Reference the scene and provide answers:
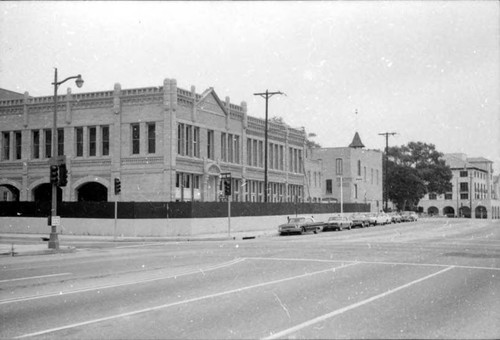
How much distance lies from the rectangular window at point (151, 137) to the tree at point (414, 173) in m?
68.4

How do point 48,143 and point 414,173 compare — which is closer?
point 48,143

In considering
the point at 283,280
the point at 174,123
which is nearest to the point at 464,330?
the point at 283,280

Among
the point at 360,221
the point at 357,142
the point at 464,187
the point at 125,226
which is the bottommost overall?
the point at 360,221

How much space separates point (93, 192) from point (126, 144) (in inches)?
216

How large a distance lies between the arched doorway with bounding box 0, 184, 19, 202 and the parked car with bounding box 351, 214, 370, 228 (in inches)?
1161

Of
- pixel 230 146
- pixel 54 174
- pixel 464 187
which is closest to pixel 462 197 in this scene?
pixel 464 187

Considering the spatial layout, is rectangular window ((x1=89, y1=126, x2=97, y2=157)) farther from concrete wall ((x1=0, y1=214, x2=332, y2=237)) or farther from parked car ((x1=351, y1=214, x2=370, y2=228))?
parked car ((x1=351, y1=214, x2=370, y2=228))

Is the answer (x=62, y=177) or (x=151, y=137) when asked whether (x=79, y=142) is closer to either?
(x=151, y=137)

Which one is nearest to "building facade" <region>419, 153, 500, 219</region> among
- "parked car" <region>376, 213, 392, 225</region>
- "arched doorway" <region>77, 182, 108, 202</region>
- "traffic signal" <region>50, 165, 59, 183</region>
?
"parked car" <region>376, 213, 392, 225</region>

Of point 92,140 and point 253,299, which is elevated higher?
point 92,140

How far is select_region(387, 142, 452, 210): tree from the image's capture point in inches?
4210

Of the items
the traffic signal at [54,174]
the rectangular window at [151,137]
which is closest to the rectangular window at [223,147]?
the rectangular window at [151,137]

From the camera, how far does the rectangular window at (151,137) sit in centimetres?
4622

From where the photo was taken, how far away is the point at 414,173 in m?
108
